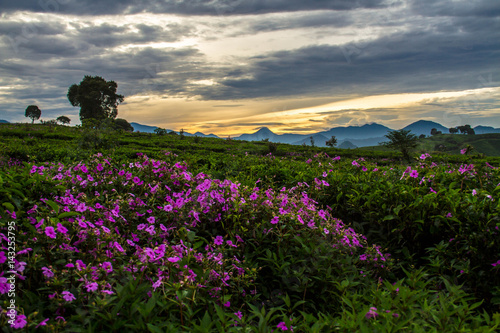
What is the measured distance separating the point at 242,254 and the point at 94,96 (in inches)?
2235

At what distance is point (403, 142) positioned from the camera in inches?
Result: 692

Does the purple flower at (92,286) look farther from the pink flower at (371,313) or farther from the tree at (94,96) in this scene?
the tree at (94,96)

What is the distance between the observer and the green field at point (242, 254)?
76.1 inches

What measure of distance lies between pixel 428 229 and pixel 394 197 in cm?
57

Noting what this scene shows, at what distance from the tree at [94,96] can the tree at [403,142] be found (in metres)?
45.6

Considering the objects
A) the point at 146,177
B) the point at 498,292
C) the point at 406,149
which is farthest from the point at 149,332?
the point at 406,149

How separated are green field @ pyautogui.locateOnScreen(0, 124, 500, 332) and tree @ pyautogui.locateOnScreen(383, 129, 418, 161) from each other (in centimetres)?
1276

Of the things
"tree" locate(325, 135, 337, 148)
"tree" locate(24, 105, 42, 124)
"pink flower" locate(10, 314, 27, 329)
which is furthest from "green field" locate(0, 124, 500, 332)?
"tree" locate(24, 105, 42, 124)

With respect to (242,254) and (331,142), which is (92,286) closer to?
(242,254)

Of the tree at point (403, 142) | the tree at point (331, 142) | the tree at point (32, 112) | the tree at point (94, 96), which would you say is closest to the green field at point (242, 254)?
the tree at point (403, 142)

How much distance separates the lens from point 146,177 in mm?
4422

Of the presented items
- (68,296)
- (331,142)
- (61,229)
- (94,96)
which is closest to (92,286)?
(68,296)

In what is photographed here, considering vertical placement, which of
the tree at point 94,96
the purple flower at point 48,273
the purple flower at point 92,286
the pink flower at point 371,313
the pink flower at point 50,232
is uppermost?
the tree at point 94,96

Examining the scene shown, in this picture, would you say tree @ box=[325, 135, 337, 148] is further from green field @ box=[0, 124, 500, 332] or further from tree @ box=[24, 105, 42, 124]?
tree @ box=[24, 105, 42, 124]
